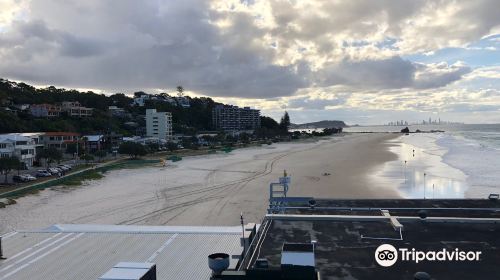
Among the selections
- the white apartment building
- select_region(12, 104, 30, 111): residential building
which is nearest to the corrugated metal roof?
select_region(12, 104, 30, 111): residential building

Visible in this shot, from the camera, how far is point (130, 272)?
9195 millimetres

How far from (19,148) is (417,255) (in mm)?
57651

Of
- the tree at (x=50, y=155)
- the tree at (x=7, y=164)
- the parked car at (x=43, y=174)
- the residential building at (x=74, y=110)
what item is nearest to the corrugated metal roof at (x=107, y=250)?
the tree at (x=7, y=164)

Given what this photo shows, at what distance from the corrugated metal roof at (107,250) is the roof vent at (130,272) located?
14.0ft

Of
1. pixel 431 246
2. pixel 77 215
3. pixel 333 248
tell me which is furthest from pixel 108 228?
pixel 431 246

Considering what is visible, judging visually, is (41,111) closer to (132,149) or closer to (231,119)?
(132,149)

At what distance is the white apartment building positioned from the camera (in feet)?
398

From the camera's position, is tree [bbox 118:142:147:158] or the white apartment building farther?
the white apartment building

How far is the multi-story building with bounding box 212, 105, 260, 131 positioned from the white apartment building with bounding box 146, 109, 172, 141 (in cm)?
5300

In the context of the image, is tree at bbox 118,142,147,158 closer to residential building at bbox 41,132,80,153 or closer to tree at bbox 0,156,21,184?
residential building at bbox 41,132,80,153

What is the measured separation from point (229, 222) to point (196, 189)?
43.5 ft

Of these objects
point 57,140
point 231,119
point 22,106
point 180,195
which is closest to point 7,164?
point 180,195

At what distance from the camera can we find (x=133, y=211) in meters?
28.5

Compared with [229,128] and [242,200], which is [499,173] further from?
[229,128]
